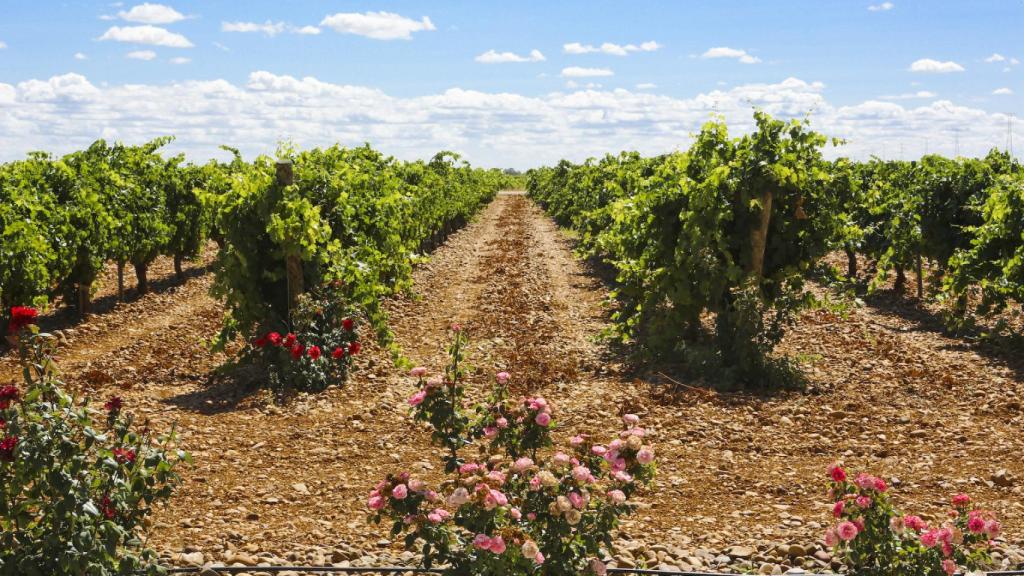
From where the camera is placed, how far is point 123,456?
411 cm

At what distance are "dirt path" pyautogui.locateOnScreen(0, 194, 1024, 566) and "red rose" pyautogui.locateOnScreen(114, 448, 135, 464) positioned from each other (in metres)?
1.70

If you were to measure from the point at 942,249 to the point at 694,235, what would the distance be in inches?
336

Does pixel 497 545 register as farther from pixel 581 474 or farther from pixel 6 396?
pixel 6 396

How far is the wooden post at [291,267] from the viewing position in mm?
10156

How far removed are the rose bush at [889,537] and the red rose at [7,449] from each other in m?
3.62

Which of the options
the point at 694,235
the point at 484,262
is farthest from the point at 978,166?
the point at 484,262

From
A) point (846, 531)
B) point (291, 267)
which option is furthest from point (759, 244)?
point (846, 531)

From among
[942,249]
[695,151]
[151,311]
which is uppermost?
[695,151]

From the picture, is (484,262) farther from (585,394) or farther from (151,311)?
(585,394)

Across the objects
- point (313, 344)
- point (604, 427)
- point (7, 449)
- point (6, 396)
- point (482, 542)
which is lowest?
point (604, 427)

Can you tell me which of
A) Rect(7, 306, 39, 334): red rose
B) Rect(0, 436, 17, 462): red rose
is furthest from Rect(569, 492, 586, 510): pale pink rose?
Rect(7, 306, 39, 334): red rose

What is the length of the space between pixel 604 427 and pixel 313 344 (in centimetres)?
357

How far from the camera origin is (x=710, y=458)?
25.2 feet

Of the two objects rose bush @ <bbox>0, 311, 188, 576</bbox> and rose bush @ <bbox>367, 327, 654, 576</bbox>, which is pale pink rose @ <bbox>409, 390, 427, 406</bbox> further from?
rose bush @ <bbox>0, 311, 188, 576</bbox>
